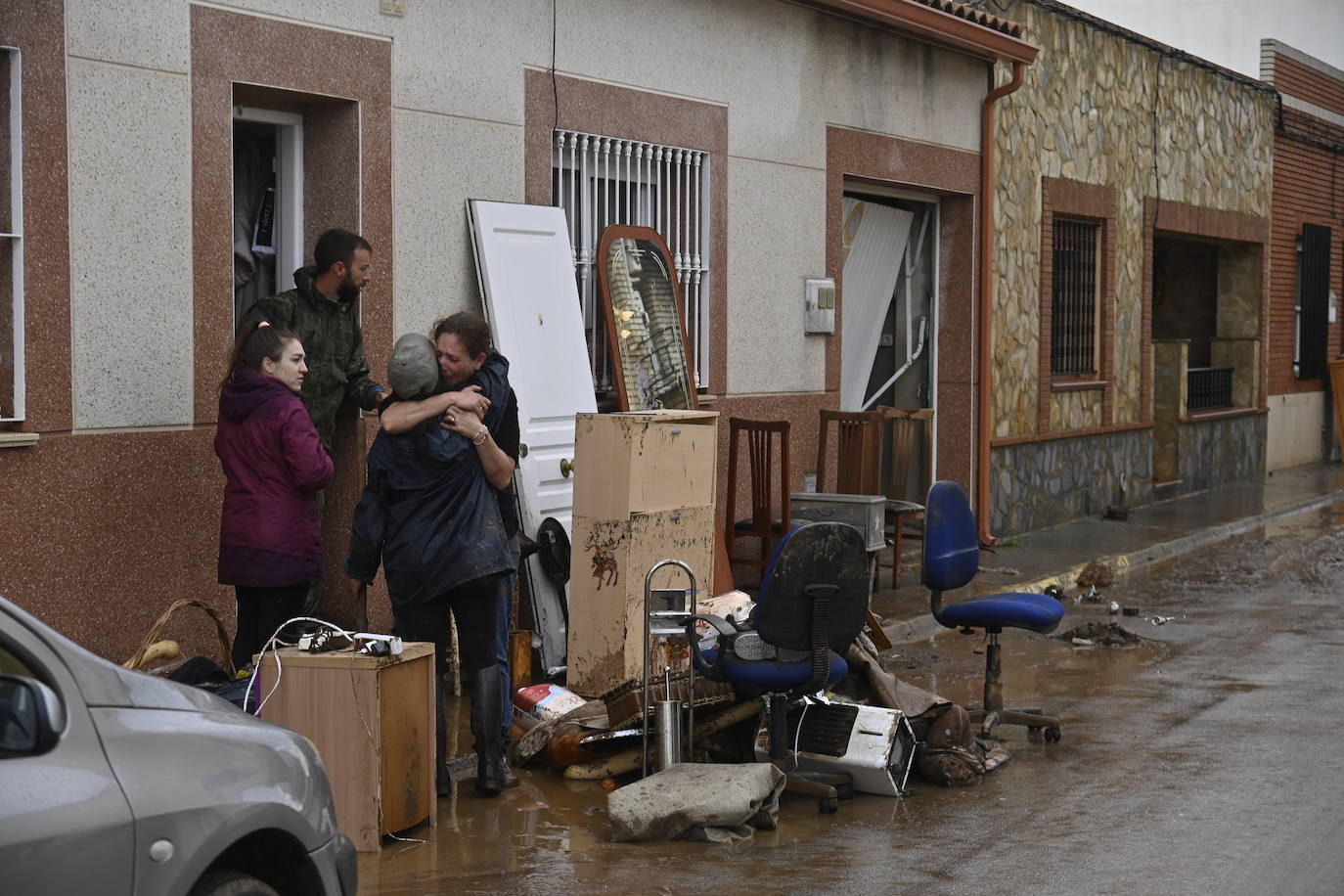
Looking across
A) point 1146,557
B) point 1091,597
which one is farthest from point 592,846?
point 1146,557

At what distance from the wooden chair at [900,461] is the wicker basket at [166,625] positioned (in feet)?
19.1

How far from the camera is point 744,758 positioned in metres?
7.38

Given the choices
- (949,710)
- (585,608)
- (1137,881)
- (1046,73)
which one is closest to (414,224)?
(585,608)

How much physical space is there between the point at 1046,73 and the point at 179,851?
14504mm

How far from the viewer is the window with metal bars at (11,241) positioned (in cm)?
703

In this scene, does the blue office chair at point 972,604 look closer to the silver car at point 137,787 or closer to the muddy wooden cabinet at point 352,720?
the muddy wooden cabinet at point 352,720

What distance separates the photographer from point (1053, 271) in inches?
658

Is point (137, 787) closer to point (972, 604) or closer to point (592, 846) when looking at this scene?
point (592, 846)

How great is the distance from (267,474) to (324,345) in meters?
1.23

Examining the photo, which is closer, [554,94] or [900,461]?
[554,94]

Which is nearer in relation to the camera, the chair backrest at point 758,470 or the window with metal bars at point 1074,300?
the chair backrest at point 758,470

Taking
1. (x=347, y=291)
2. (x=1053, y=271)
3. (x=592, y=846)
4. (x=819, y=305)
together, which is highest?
(x=1053, y=271)

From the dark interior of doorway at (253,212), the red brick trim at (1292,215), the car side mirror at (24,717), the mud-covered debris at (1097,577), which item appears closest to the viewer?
the car side mirror at (24,717)

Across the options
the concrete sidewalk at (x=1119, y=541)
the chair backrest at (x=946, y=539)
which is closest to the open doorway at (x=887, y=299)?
the concrete sidewalk at (x=1119, y=541)
